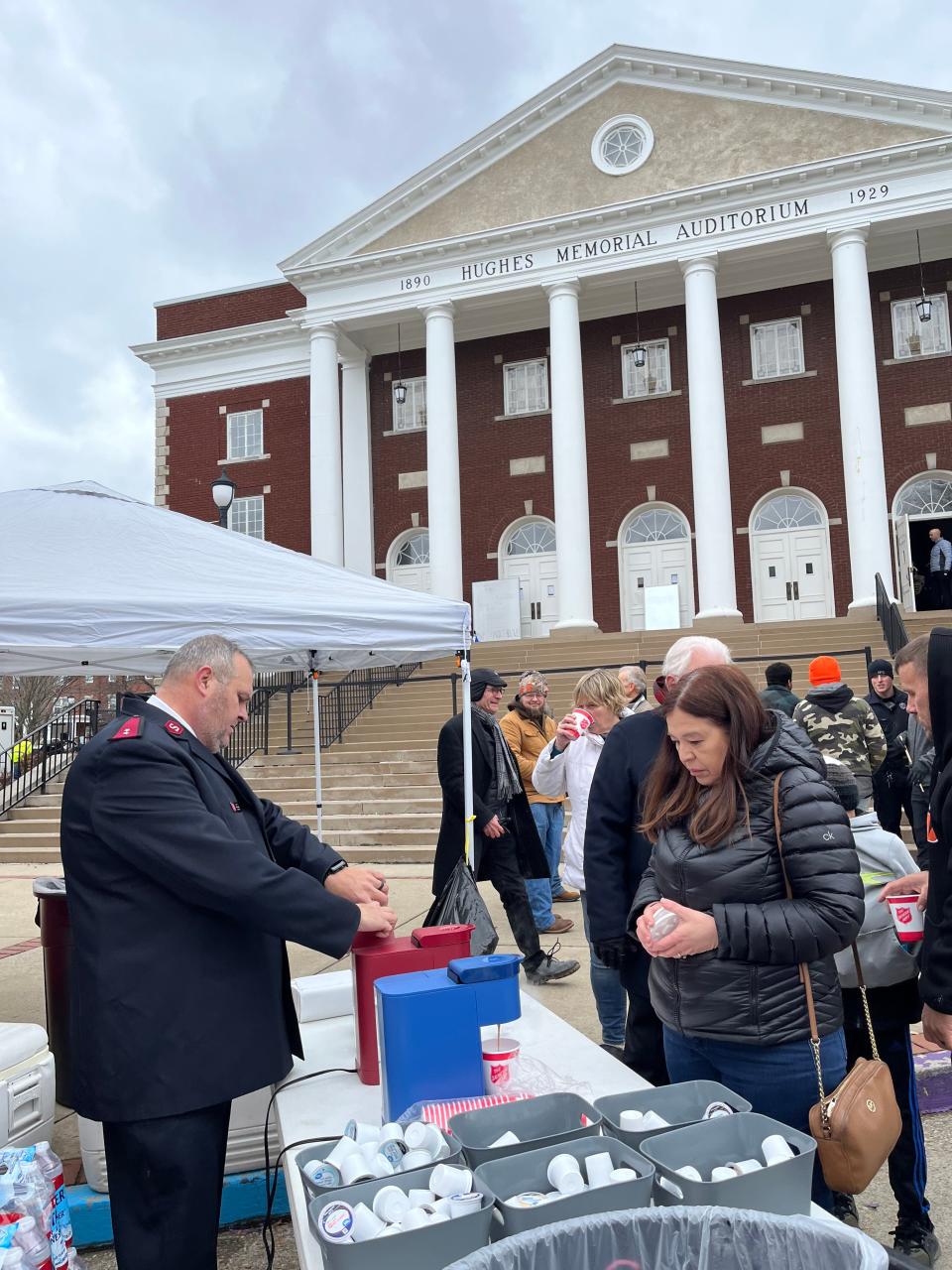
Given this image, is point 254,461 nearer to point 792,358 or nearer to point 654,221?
point 654,221

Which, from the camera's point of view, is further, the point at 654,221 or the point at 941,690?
the point at 654,221

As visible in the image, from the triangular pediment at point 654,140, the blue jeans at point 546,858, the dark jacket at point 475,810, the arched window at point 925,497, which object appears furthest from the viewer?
the arched window at point 925,497

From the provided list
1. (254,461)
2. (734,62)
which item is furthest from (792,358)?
(254,461)

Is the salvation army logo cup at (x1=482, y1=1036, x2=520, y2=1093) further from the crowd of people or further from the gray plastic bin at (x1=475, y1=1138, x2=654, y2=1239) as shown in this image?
the gray plastic bin at (x1=475, y1=1138, x2=654, y2=1239)

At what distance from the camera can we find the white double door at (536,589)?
→ 23.8m

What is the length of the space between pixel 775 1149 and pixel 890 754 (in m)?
7.26

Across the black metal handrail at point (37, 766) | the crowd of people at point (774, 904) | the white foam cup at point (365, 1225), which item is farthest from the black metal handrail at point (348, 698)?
the white foam cup at point (365, 1225)

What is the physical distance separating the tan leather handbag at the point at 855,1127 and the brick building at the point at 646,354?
17.7 meters

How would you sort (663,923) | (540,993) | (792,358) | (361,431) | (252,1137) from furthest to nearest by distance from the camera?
(361,431), (792,358), (540,993), (252,1137), (663,923)

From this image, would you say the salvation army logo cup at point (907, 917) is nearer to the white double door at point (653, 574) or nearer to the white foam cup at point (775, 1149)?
the white foam cup at point (775, 1149)

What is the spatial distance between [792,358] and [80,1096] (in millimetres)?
22938

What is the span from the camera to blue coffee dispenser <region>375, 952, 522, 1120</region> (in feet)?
8.23

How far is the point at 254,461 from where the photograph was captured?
25891mm

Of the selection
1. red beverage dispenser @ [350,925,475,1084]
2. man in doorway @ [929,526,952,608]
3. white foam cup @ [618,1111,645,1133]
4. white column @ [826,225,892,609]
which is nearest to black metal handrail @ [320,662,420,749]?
white column @ [826,225,892,609]
